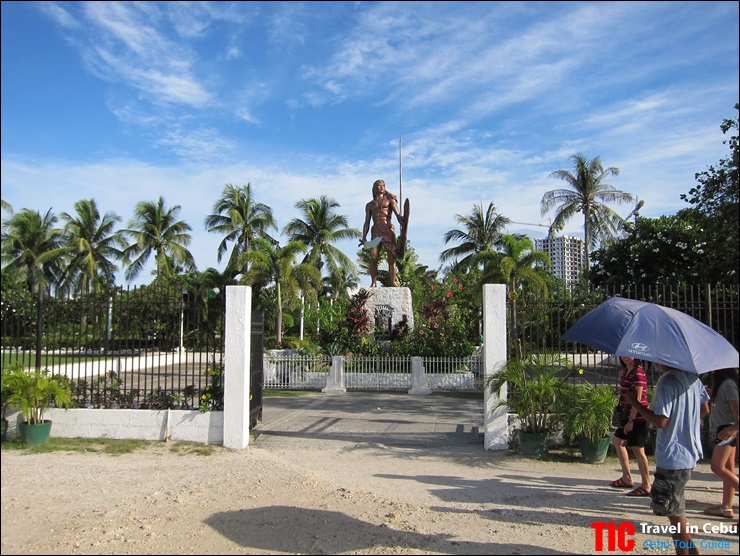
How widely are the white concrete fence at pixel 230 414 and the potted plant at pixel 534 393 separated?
26 cm

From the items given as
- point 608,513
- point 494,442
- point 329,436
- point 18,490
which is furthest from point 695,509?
point 18,490

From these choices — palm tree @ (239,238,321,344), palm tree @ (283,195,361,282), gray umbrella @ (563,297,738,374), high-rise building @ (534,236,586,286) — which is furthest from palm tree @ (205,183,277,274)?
gray umbrella @ (563,297,738,374)

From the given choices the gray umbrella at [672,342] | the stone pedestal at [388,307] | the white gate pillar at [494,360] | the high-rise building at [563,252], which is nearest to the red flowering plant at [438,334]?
the stone pedestal at [388,307]

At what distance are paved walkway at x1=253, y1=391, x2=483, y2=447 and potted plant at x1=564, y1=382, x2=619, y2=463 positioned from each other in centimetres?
167

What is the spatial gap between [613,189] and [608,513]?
26.9m

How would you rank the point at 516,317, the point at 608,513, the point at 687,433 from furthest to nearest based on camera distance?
the point at 516,317, the point at 608,513, the point at 687,433

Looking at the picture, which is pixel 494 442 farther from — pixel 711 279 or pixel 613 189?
pixel 613 189

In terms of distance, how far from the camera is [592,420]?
7.27 metres

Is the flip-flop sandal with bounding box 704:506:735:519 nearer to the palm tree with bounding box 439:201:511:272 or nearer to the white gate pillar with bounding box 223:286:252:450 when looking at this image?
the white gate pillar with bounding box 223:286:252:450

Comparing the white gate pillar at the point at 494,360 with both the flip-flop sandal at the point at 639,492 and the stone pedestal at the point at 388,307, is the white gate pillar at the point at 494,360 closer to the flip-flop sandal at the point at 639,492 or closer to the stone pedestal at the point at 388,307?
the flip-flop sandal at the point at 639,492

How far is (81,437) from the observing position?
333 inches

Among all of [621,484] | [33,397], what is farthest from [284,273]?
[621,484]

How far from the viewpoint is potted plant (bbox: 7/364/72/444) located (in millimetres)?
7867

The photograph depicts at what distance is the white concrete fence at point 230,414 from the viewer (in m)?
8.09
